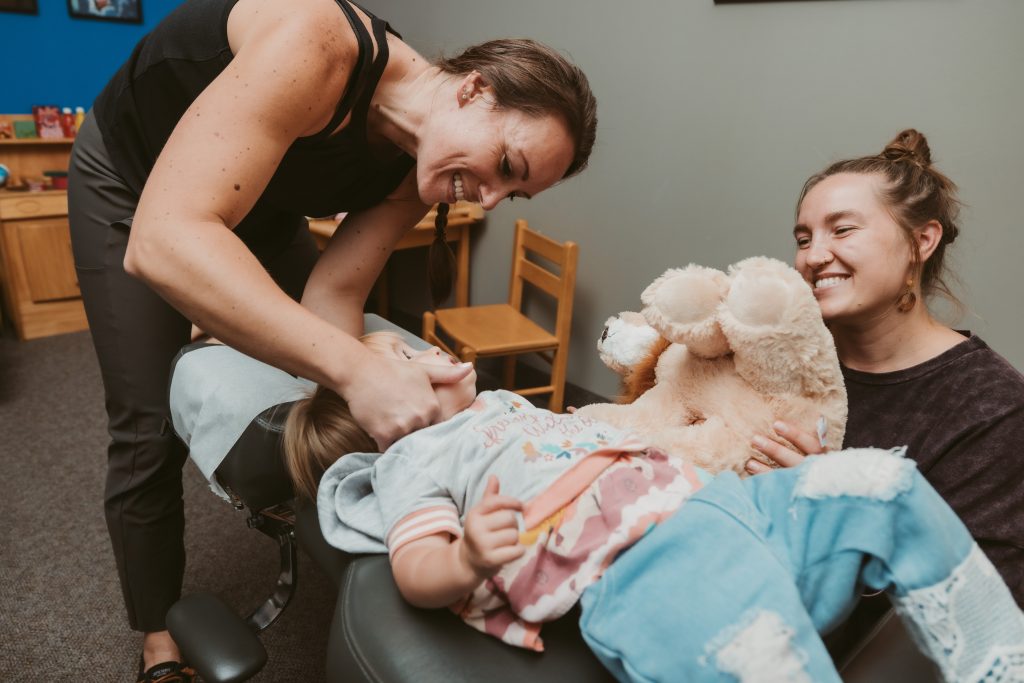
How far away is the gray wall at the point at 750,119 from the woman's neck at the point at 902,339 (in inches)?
32.0

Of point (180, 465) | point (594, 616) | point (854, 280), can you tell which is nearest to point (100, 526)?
point (180, 465)

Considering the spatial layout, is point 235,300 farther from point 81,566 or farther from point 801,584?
point 81,566

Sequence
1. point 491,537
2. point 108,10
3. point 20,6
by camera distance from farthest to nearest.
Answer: point 108,10 → point 20,6 → point 491,537

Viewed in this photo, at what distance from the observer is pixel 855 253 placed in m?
0.99

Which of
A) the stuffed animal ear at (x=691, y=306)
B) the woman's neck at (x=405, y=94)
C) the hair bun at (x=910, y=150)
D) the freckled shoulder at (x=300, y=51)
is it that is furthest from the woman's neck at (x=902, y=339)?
the freckled shoulder at (x=300, y=51)

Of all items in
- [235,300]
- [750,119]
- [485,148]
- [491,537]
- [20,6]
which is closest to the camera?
[491,537]

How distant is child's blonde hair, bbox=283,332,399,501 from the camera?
87cm

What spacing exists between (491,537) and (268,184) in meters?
0.71

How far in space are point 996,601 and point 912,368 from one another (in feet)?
1.74

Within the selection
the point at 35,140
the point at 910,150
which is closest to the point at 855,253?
the point at 910,150

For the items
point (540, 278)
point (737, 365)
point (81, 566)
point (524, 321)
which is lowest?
point (81, 566)

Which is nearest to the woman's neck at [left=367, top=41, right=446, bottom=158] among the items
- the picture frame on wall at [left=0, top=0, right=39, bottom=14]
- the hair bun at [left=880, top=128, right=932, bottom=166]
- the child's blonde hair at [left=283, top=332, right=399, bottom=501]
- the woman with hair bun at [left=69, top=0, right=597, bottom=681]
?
the woman with hair bun at [left=69, top=0, right=597, bottom=681]

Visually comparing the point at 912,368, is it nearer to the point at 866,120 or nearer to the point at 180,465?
the point at 866,120

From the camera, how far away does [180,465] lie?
3.98 feet
